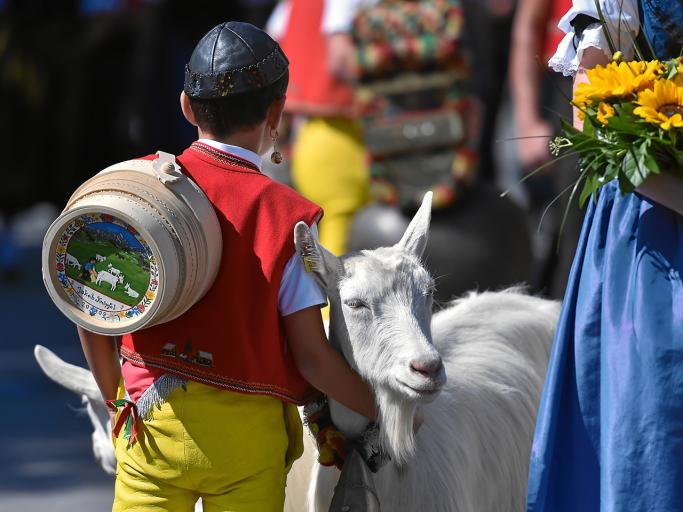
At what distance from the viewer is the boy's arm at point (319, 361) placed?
336 centimetres

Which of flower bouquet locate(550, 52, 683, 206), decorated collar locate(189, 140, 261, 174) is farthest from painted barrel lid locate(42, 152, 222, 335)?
flower bouquet locate(550, 52, 683, 206)

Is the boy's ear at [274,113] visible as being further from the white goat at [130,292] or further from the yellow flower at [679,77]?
the yellow flower at [679,77]

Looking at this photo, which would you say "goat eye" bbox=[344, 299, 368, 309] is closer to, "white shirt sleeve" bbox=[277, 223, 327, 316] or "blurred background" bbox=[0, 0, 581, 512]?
"white shirt sleeve" bbox=[277, 223, 327, 316]

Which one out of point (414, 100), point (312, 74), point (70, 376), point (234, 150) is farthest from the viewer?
point (312, 74)

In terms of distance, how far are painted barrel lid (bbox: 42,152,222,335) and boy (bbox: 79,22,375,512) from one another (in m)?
0.09

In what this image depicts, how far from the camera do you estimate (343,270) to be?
3.47 meters

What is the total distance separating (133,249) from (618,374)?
48.4 inches

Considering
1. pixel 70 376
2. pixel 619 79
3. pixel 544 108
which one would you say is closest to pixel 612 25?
pixel 619 79

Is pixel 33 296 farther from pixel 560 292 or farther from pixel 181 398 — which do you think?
pixel 181 398

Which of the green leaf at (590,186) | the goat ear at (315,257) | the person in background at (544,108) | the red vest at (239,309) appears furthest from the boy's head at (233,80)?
the person in background at (544,108)

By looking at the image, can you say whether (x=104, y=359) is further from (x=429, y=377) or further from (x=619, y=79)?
(x=619, y=79)

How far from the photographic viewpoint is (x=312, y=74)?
6.60 metres

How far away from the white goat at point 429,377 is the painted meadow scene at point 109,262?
1.28 ft

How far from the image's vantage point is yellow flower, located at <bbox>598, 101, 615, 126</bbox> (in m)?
3.32
